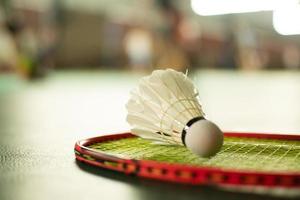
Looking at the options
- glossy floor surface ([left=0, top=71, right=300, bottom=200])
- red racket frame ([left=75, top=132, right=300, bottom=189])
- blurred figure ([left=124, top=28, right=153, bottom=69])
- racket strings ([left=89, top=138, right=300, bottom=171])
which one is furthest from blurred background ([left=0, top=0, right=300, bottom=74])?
red racket frame ([left=75, top=132, right=300, bottom=189])

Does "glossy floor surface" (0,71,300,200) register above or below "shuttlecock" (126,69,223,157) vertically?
below

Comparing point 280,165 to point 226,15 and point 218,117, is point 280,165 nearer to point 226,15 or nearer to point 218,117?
point 218,117

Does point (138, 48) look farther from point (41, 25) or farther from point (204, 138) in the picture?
point (204, 138)

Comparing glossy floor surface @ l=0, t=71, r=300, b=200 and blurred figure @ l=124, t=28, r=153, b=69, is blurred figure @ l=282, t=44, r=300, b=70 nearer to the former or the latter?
blurred figure @ l=124, t=28, r=153, b=69

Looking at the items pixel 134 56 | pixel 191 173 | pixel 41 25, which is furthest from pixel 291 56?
pixel 191 173

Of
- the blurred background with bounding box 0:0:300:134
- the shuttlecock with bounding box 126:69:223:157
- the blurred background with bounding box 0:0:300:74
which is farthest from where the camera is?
the blurred background with bounding box 0:0:300:74

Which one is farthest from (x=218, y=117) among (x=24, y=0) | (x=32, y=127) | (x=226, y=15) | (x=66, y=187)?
(x=226, y=15)

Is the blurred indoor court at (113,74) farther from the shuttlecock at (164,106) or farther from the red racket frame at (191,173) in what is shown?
the shuttlecock at (164,106)

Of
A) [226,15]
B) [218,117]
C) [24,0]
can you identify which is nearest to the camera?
[218,117]
